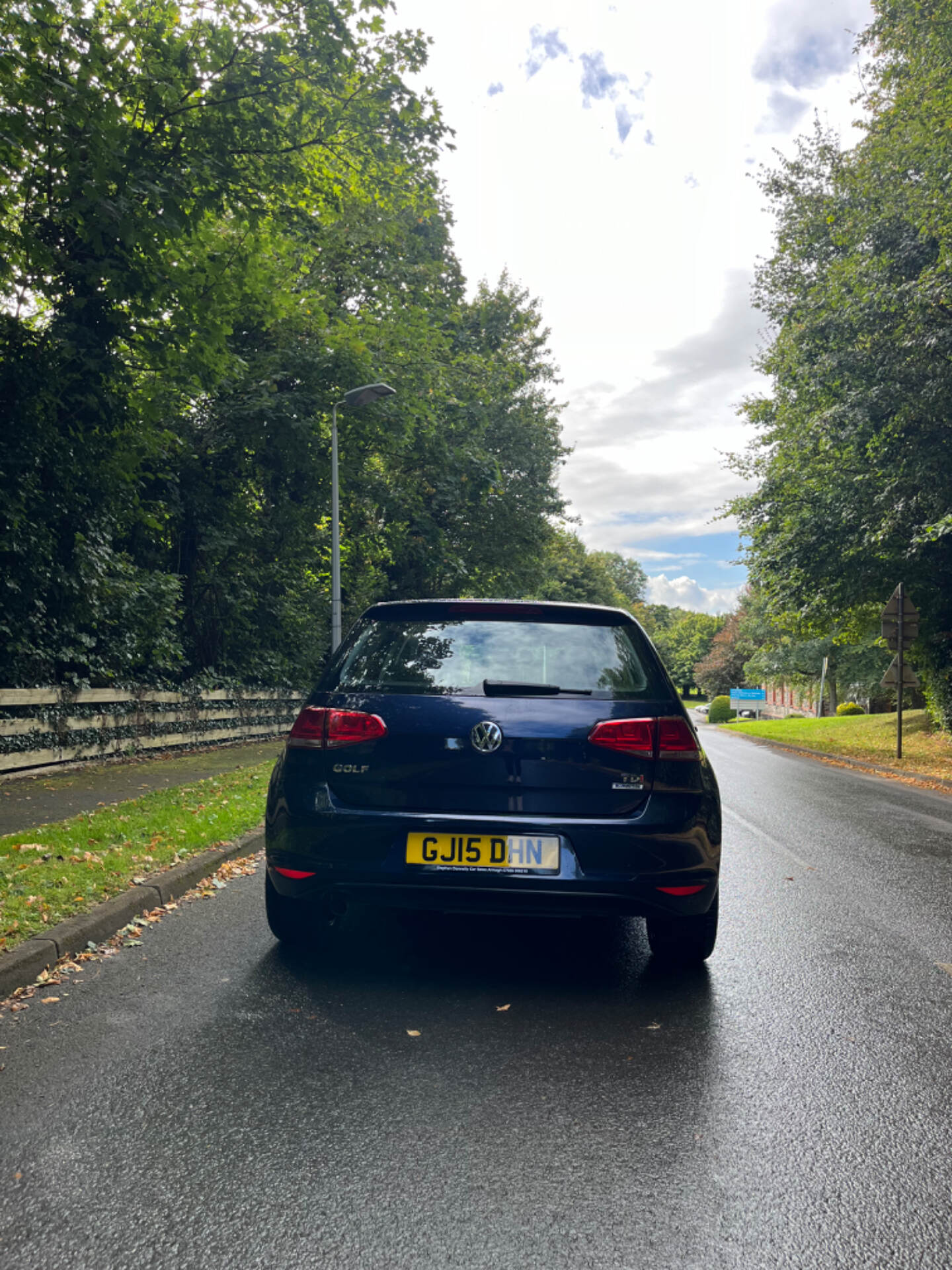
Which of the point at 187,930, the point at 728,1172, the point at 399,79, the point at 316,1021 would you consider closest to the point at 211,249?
the point at 399,79

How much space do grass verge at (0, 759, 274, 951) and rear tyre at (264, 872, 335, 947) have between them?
3.66ft

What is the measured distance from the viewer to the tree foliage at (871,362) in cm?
1775

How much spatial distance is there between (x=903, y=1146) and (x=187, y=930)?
379cm

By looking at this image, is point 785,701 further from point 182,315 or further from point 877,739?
point 182,315

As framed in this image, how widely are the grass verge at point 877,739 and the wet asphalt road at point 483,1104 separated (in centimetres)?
1335

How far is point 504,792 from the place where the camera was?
417cm

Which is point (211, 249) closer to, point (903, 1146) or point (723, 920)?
point (723, 920)

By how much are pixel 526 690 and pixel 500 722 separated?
206 millimetres

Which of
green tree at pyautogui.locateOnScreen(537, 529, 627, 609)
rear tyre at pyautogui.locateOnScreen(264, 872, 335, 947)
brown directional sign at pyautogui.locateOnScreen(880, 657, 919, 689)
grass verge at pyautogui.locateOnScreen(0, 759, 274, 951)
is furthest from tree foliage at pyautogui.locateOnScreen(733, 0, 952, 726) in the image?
green tree at pyautogui.locateOnScreen(537, 529, 627, 609)

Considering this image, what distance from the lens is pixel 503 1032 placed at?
3.79 meters

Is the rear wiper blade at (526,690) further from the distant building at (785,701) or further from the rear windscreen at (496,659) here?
the distant building at (785,701)

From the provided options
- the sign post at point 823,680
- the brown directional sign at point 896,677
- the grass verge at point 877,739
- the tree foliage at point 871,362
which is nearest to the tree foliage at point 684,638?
the sign post at point 823,680

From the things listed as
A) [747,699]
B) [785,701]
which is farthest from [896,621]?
[785,701]

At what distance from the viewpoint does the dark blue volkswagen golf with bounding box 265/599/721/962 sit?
4.13 m
